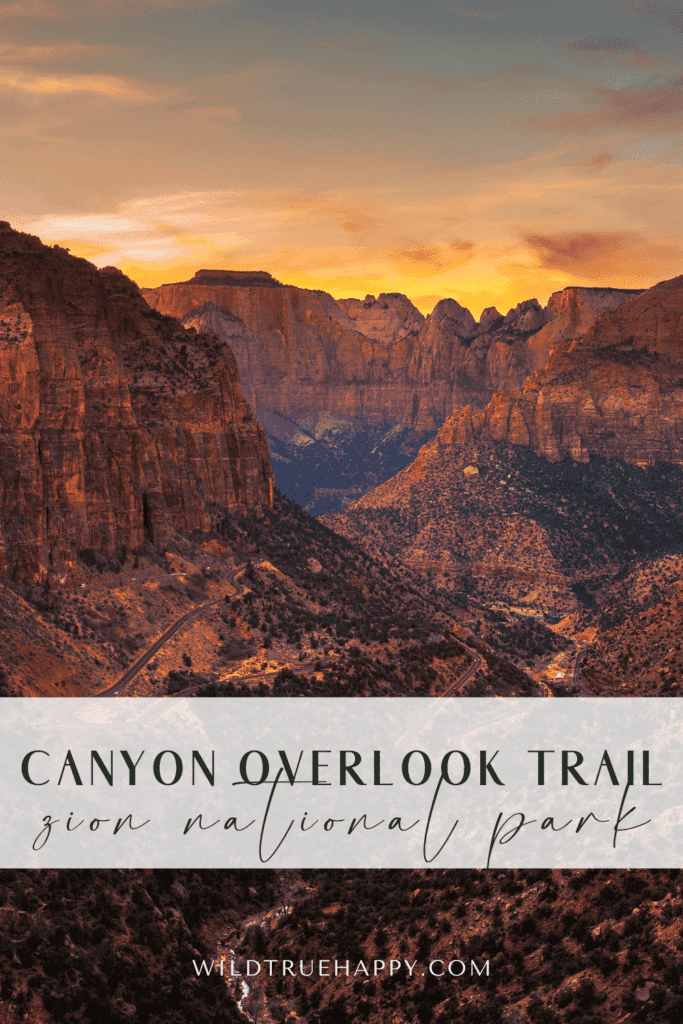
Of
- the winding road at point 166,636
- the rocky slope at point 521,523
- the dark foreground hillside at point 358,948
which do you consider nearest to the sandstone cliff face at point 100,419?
the winding road at point 166,636

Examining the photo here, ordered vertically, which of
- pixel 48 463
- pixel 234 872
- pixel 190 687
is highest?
pixel 48 463

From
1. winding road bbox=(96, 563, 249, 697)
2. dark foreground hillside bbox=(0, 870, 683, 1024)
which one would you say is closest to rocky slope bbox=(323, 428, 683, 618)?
winding road bbox=(96, 563, 249, 697)

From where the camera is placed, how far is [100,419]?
93.8 metres

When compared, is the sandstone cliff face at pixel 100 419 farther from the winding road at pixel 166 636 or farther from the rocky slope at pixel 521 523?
the rocky slope at pixel 521 523

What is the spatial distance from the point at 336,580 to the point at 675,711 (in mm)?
48459

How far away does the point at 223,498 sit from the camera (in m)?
108

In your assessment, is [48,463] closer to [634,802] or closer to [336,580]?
[336,580]

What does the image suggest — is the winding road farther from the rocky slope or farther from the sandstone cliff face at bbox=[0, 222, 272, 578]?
the rocky slope

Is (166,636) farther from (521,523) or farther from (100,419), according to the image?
(521,523)

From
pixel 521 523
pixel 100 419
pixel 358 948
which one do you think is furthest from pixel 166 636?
pixel 521 523

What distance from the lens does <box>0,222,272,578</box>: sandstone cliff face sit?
84250mm

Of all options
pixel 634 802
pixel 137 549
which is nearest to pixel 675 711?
pixel 634 802

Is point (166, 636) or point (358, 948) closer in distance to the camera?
point (358, 948)

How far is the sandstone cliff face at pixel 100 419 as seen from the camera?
84250mm
